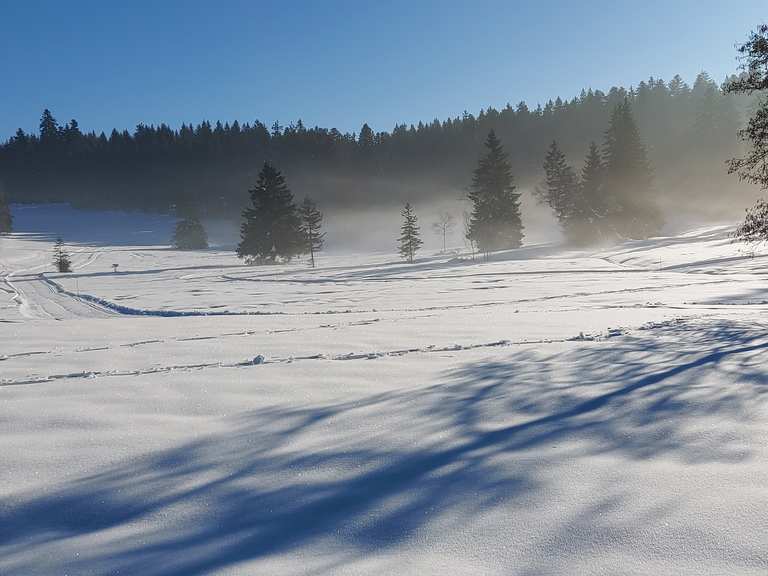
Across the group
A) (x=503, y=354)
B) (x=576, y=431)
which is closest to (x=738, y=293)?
(x=503, y=354)

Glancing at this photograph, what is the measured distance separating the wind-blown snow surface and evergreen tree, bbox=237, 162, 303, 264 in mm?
37467

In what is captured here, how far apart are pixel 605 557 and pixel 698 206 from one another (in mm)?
80463

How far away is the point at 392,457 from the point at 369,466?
6.7 inches

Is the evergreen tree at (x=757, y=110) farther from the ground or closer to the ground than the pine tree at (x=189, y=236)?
closer to the ground

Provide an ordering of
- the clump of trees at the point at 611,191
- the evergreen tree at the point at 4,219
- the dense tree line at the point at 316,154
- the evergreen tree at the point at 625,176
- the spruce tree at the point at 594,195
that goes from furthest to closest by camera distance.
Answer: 1. the dense tree line at the point at 316,154
2. the evergreen tree at the point at 4,219
3. the evergreen tree at the point at 625,176
4. the clump of trees at the point at 611,191
5. the spruce tree at the point at 594,195

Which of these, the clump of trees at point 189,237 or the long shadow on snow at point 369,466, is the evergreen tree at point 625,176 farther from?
the clump of trees at point 189,237

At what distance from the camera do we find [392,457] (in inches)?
113

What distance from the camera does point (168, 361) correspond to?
5719mm

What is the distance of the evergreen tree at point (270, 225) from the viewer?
4303 cm

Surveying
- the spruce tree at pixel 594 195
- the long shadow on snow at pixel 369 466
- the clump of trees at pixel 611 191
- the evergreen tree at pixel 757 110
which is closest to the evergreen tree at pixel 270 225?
the clump of trees at pixel 611 191

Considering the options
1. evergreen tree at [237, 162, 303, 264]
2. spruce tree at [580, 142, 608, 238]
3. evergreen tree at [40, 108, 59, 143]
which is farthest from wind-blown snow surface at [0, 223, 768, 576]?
evergreen tree at [40, 108, 59, 143]

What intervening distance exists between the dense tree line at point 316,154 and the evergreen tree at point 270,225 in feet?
198

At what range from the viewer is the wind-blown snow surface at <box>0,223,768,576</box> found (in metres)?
2.01

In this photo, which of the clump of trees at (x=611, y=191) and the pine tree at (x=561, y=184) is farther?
the pine tree at (x=561, y=184)
